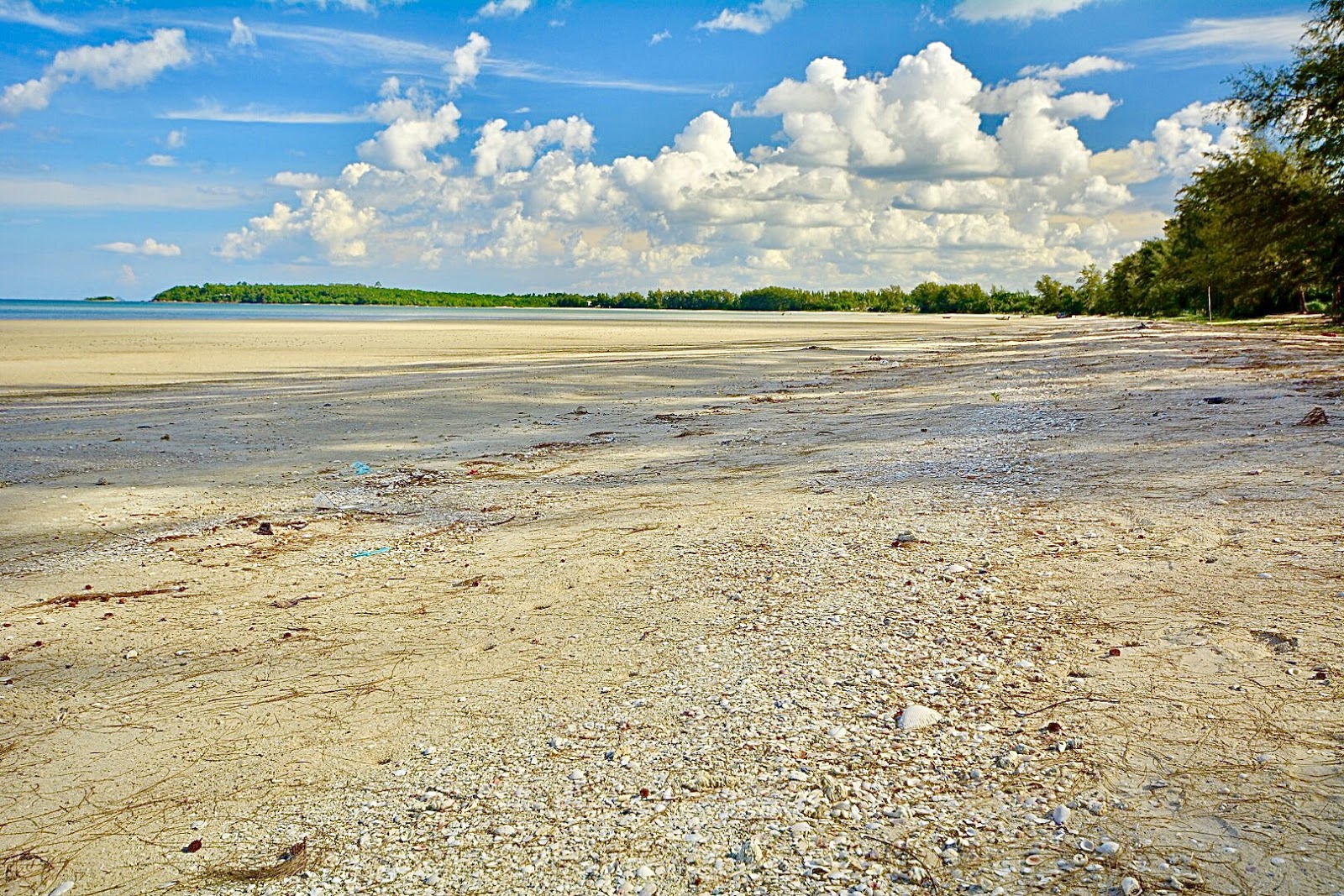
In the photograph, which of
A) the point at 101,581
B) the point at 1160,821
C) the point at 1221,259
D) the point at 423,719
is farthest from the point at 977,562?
the point at 1221,259

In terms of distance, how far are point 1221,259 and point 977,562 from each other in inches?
1932

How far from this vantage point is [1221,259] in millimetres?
45719

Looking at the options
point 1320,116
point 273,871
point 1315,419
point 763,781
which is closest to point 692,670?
point 763,781

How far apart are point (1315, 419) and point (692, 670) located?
908 centimetres

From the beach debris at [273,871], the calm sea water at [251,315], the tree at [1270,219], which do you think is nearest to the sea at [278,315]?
the calm sea water at [251,315]

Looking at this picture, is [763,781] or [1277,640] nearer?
[763,781]

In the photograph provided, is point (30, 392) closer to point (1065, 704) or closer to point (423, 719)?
point (423, 719)

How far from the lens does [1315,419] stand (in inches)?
388

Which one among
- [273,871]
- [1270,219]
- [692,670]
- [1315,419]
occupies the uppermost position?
[1270,219]

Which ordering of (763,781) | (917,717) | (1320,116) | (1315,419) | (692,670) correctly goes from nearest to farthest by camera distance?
(763,781) < (917,717) < (692,670) < (1315,419) < (1320,116)

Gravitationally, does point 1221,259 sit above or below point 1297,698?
above

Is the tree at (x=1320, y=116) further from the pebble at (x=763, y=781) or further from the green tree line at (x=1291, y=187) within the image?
the pebble at (x=763, y=781)

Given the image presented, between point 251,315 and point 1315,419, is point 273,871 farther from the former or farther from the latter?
point 251,315

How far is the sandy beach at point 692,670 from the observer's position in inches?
116
